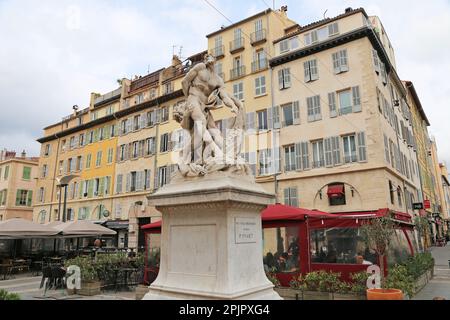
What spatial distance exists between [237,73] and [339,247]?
58.7 ft

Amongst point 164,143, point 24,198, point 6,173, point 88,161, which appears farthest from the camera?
point 6,173

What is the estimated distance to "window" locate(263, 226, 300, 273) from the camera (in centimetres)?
925

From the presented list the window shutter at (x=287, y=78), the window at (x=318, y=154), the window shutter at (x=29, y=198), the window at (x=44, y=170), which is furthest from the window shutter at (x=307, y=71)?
the window shutter at (x=29, y=198)

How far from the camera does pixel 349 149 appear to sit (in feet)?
63.2

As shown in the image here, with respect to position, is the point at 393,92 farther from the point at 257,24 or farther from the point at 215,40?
the point at 215,40

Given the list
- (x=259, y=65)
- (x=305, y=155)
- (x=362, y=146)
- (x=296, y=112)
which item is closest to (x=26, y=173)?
(x=259, y=65)

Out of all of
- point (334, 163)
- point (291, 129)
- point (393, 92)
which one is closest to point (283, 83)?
point (291, 129)

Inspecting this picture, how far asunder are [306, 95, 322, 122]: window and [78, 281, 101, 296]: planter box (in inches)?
602

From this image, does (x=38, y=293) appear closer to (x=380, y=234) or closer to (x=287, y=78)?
(x=380, y=234)

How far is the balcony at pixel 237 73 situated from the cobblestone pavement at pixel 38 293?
1791 centimetres

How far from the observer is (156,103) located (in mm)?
29078

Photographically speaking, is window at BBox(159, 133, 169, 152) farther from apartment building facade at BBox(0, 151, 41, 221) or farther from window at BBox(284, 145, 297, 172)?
apartment building facade at BBox(0, 151, 41, 221)

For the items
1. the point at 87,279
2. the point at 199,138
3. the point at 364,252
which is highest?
the point at 199,138
